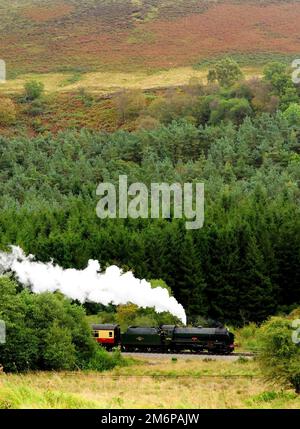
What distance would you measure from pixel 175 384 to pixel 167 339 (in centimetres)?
1491

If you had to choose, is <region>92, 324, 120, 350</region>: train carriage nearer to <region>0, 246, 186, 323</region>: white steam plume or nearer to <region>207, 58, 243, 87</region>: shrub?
<region>0, 246, 186, 323</region>: white steam plume

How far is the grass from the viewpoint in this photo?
3278 cm

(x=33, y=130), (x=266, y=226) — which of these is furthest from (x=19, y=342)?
(x=33, y=130)

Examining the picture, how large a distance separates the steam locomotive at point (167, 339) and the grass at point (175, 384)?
2035 millimetres

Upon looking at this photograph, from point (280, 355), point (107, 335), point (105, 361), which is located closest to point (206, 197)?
point (107, 335)

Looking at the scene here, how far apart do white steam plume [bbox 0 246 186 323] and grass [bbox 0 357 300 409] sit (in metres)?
5.38

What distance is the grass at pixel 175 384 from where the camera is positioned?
1291 inches

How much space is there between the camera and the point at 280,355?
39.5 meters

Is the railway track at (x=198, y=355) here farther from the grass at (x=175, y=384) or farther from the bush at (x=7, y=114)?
the bush at (x=7, y=114)

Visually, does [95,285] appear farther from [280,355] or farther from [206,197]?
[206,197]

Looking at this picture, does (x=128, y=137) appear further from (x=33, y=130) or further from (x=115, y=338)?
(x=115, y=338)
